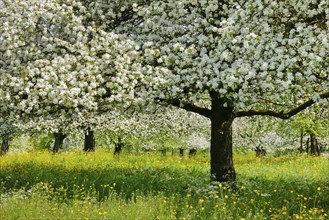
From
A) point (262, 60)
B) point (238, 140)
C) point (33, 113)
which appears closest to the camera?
point (262, 60)

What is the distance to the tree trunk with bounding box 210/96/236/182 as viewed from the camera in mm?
15047

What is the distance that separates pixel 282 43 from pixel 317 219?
4.55 metres

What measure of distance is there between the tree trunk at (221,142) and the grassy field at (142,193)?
76 centimetres

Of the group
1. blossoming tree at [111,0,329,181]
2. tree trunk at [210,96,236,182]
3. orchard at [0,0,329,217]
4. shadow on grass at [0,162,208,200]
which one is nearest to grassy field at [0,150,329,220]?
shadow on grass at [0,162,208,200]

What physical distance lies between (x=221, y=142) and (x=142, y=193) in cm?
479

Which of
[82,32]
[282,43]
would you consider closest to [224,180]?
[282,43]

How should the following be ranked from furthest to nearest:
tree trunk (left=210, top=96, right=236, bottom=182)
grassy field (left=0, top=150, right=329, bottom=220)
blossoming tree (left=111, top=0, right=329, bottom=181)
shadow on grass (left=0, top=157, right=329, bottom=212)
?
tree trunk (left=210, top=96, right=236, bottom=182), shadow on grass (left=0, top=157, right=329, bottom=212), blossoming tree (left=111, top=0, right=329, bottom=181), grassy field (left=0, top=150, right=329, bottom=220)

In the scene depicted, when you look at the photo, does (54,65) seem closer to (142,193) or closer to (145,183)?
(142,193)

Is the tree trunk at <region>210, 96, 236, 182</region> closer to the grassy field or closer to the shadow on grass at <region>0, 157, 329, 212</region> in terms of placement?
the shadow on grass at <region>0, 157, 329, 212</region>

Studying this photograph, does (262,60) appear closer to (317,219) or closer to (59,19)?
(317,219)

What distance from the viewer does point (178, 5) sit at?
12461mm

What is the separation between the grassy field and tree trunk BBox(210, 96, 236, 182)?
2.50ft

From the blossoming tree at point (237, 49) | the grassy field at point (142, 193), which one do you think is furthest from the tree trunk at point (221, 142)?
the blossoming tree at point (237, 49)

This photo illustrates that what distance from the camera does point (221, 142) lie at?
50.1ft
